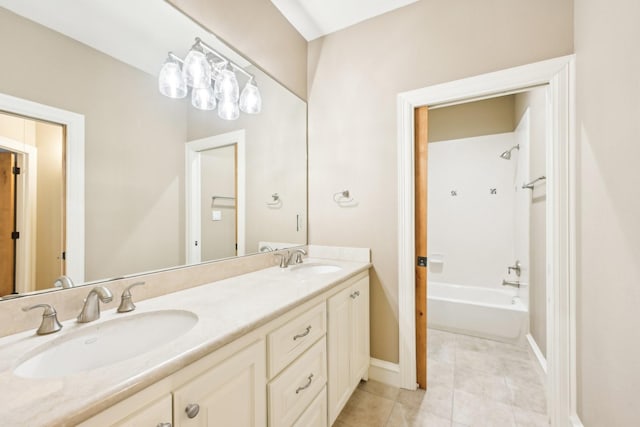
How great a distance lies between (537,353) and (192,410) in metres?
2.41

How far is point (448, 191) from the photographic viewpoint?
3250 millimetres

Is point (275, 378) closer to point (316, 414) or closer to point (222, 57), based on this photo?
point (316, 414)

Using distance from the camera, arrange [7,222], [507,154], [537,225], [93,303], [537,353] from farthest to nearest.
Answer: [507,154] → [537,225] → [537,353] → [93,303] → [7,222]

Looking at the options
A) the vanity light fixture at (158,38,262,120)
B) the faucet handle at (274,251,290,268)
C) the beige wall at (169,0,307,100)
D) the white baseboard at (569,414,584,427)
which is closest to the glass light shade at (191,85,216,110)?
the vanity light fixture at (158,38,262,120)

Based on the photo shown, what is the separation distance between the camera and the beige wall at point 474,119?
2.93 metres

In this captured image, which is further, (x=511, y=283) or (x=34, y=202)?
(x=511, y=283)

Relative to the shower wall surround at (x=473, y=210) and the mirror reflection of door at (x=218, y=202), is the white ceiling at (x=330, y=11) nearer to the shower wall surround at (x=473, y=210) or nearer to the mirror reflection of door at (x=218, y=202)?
the mirror reflection of door at (x=218, y=202)

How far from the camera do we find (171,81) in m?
1.23

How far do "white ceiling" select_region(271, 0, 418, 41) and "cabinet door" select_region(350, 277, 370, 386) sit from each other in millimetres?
1900

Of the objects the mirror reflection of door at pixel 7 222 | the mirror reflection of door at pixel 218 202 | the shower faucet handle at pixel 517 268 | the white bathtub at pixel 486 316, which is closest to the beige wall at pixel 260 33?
the mirror reflection of door at pixel 218 202

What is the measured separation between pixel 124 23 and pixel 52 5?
23 centimetres

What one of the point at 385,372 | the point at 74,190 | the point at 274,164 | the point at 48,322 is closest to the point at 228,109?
the point at 274,164

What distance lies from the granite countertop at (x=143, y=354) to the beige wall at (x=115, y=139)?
0.82 ft

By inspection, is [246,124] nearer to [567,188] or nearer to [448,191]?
[567,188]
